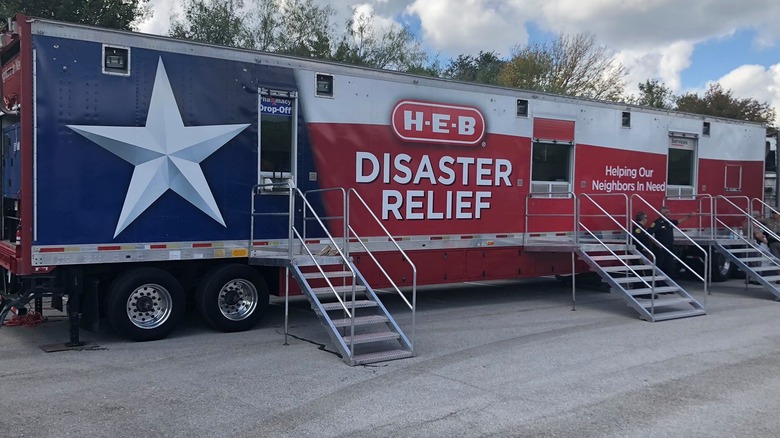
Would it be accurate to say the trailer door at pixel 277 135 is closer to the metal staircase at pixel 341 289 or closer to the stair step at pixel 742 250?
Result: the metal staircase at pixel 341 289

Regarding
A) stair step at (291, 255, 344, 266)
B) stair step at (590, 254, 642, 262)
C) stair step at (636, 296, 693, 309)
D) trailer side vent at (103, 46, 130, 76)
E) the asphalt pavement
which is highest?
trailer side vent at (103, 46, 130, 76)

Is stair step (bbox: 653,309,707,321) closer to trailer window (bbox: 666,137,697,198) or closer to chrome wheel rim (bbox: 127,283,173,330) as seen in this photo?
trailer window (bbox: 666,137,697,198)

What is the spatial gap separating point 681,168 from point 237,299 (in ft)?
32.9

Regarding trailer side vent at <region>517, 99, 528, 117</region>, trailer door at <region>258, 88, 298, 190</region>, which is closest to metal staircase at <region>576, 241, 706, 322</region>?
trailer side vent at <region>517, 99, 528, 117</region>

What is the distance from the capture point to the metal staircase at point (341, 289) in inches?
302

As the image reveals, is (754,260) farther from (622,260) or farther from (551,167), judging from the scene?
(551,167)

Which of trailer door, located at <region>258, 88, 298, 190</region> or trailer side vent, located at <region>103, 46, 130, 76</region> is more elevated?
trailer side vent, located at <region>103, 46, 130, 76</region>

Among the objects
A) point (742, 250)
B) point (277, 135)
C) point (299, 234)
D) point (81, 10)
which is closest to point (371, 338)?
point (299, 234)

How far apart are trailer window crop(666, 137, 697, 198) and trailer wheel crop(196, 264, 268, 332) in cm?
921

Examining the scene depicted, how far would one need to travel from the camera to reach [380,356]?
758 centimetres

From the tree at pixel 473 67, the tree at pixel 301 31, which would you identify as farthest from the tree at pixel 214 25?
→ the tree at pixel 473 67

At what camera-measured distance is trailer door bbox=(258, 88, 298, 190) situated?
9.20m

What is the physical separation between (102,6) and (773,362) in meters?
21.1

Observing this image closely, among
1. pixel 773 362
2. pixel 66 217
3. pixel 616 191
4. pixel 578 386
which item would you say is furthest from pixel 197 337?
pixel 616 191
